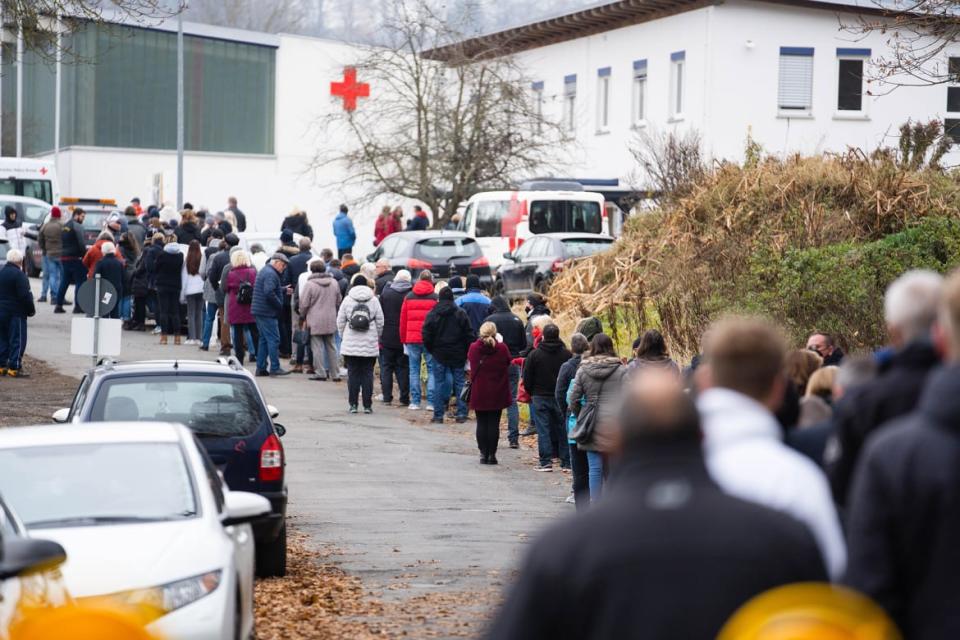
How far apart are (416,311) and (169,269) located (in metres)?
7.31

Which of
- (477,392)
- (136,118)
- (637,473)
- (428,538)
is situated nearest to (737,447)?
(637,473)

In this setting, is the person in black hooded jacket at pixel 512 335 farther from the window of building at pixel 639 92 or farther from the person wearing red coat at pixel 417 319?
the window of building at pixel 639 92

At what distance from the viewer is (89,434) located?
8.92 metres

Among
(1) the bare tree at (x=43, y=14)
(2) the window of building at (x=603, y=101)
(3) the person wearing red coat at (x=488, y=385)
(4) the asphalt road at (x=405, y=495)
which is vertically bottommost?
(4) the asphalt road at (x=405, y=495)

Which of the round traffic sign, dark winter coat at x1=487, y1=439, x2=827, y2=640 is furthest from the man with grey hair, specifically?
the round traffic sign

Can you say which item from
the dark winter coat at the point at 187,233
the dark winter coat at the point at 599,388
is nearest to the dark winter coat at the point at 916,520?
the dark winter coat at the point at 599,388

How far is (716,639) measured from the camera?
3.57m

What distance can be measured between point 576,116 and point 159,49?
1484 centimetres

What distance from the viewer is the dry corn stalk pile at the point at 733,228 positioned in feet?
71.3

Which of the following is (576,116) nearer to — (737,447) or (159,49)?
(159,49)

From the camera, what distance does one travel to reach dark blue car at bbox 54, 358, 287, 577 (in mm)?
11383

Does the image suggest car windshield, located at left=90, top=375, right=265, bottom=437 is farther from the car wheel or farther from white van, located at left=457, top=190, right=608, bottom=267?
white van, located at left=457, top=190, right=608, bottom=267

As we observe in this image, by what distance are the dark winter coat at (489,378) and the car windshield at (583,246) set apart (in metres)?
11.9

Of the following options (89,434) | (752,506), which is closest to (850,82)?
(89,434)
